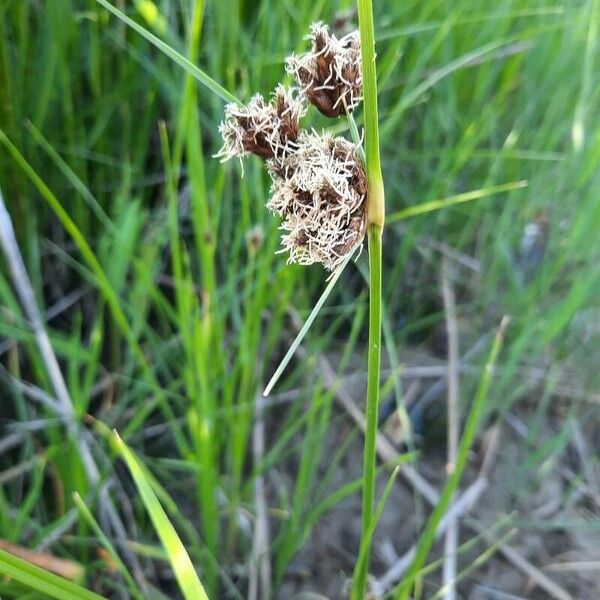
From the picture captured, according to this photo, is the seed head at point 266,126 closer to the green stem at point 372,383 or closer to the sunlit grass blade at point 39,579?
the green stem at point 372,383

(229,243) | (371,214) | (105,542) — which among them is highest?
(371,214)

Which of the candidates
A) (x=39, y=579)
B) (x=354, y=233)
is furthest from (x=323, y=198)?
(x=39, y=579)

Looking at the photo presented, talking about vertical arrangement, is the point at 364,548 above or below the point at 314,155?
below

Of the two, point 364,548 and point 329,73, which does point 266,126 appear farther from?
point 364,548

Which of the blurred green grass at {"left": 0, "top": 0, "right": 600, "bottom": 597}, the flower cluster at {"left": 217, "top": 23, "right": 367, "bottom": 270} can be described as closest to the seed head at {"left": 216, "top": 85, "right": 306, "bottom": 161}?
the flower cluster at {"left": 217, "top": 23, "right": 367, "bottom": 270}

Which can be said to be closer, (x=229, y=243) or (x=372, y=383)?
(x=372, y=383)

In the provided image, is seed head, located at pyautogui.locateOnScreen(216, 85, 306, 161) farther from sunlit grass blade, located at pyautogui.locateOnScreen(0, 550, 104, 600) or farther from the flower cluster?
sunlit grass blade, located at pyautogui.locateOnScreen(0, 550, 104, 600)

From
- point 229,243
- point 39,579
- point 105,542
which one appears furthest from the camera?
point 229,243

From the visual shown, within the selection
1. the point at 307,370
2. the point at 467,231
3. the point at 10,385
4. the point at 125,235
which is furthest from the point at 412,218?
the point at 10,385
